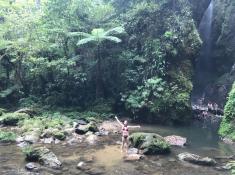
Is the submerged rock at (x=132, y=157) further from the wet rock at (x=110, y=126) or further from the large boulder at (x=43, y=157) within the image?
the wet rock at (x=110, y=126)

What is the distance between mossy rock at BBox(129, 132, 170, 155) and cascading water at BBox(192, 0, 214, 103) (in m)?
15.9

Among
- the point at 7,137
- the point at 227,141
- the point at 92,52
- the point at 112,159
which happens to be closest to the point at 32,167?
the point at 112,159

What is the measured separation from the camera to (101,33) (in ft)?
75.5

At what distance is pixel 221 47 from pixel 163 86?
31.9 feet

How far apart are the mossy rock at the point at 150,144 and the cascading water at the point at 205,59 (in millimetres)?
15923

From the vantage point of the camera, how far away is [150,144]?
15664 mm

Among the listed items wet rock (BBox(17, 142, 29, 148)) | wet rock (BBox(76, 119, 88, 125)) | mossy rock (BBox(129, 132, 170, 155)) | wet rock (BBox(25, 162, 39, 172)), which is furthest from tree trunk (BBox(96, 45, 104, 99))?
wet rock (BBox(25, 162, 39, 172))

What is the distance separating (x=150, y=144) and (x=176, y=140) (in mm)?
2617

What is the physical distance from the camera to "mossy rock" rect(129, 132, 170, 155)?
15547mm

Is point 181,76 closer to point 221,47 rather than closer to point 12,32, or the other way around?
point 221,47

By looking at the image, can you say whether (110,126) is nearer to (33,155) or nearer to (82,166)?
(82,166)

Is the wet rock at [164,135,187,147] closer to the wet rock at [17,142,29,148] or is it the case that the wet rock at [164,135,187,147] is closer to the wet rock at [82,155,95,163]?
the wet rock at [82,155,95,163]

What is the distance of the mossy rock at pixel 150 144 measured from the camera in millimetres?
15547

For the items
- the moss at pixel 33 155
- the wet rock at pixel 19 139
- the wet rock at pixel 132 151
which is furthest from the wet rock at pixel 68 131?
the moss at pixel 33 155
